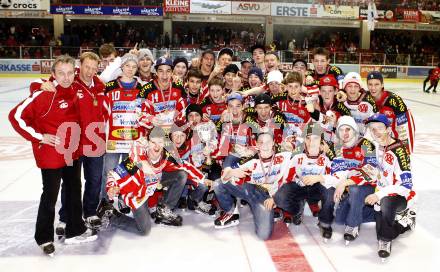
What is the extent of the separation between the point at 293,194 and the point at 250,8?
841 inches

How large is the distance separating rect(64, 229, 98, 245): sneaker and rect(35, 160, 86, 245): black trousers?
3cm

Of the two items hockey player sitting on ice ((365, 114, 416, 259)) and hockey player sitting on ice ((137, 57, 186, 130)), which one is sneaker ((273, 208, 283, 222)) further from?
hockey player sitting on ice ((137, 57, 186, 130))

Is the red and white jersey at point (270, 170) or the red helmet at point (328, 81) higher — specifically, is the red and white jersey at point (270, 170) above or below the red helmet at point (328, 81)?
below

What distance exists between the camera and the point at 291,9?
23.9 m

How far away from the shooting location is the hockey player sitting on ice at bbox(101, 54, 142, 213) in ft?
14.2

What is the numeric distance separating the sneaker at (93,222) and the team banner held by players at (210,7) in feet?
68.5

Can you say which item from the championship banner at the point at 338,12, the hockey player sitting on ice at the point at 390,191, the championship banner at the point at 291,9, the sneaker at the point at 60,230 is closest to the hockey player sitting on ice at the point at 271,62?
the hockey player sitting on ice at the point at 390,191

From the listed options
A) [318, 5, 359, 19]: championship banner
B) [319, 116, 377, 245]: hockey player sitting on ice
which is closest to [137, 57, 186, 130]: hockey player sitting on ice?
[319, 116, 377, 245]: hockey player sitting on ice

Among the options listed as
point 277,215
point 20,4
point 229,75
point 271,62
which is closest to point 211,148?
point 277,215

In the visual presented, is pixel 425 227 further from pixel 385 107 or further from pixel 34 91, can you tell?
pixel 34 91

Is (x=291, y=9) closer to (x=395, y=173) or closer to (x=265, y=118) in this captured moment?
(x=265, y=118)

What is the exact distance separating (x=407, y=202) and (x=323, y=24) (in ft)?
78.4

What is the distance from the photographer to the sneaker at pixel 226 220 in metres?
4.13

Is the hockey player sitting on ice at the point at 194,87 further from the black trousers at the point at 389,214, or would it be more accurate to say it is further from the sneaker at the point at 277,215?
the black trousers at the point at 389,214
